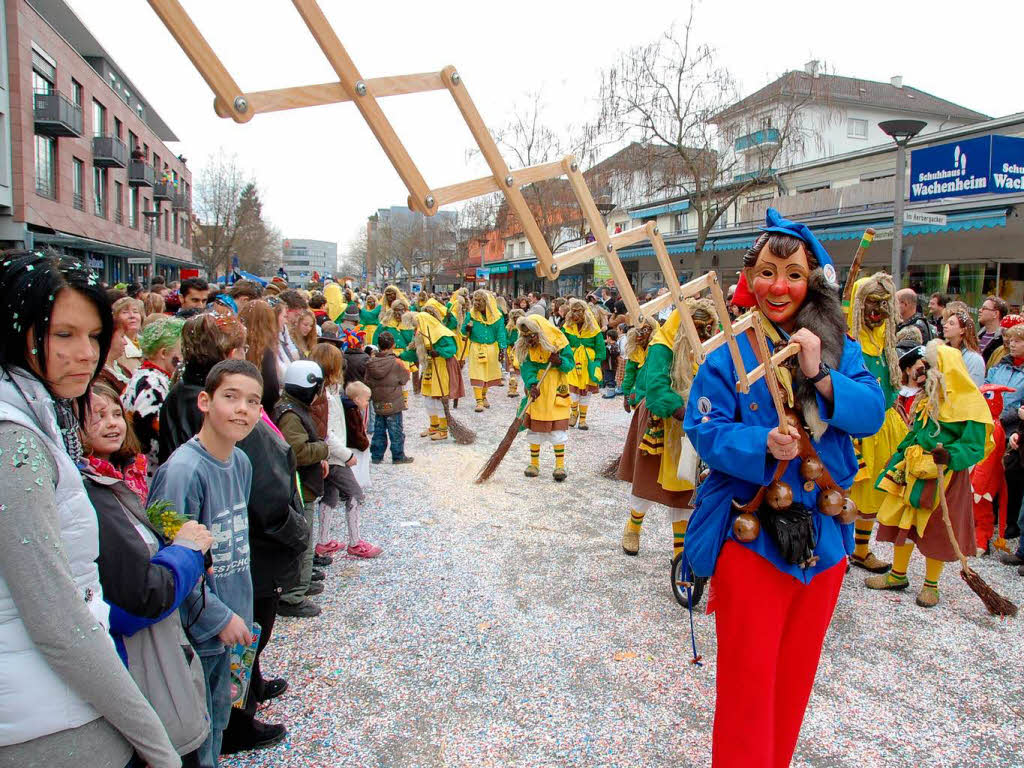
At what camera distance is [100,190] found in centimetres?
3412

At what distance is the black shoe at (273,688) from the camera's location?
322 centimetres

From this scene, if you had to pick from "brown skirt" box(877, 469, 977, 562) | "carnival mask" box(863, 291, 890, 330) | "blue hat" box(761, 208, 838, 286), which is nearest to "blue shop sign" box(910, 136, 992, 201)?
"carnival mask" box(863, 291, 890, 330)

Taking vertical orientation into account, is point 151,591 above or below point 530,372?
below

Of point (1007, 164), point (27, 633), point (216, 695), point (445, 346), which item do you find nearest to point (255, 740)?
point (216, 695)

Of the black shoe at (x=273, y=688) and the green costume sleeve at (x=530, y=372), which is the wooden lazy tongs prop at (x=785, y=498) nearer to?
the black shoe at (x=273, y=688)

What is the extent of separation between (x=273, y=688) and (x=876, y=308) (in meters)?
4.42

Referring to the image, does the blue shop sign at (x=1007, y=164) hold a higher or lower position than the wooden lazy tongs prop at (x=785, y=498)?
higher

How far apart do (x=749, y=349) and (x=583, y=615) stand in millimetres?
2450

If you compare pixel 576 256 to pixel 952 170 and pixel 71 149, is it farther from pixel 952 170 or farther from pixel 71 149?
pixel 71 149

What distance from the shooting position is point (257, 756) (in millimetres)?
2812

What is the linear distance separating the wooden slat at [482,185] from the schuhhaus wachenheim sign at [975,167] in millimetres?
14307

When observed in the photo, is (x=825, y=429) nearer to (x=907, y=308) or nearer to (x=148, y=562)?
(x=148, y=562)

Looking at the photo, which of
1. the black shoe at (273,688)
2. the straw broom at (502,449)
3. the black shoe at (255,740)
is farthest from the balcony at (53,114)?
the black shoe at (255,740)

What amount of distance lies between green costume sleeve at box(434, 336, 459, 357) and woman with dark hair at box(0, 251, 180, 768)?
7528 millimetres
